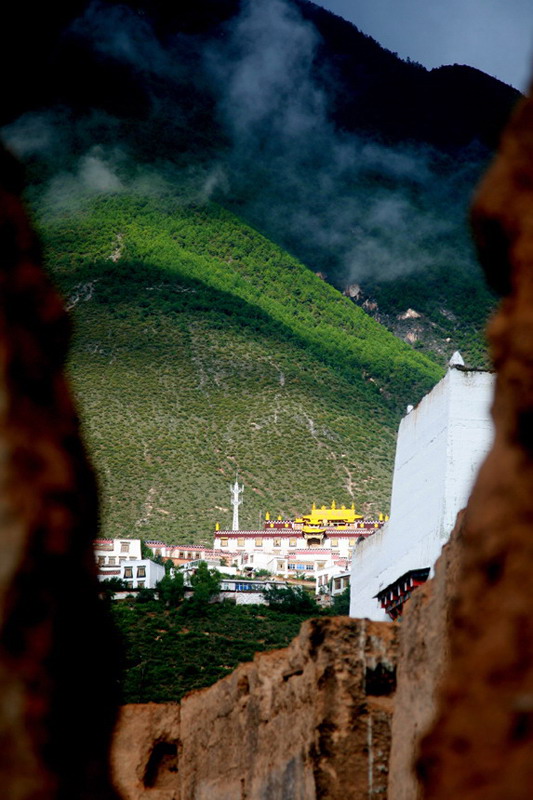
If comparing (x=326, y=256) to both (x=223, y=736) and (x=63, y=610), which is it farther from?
(x=63, y=610)

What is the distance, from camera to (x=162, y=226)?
132 m

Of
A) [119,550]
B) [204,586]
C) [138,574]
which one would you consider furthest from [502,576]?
[119,550]

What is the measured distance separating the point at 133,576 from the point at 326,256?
8798cm

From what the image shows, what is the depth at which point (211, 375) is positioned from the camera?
322 feet

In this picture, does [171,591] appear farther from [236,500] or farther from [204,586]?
[236,500]

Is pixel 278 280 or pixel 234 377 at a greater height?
pixel 278 280

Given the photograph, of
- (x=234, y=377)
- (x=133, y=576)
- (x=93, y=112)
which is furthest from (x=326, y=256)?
(x=133, y=576)

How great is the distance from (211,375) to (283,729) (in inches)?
3370

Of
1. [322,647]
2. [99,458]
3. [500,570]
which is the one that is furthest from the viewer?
[99,458]

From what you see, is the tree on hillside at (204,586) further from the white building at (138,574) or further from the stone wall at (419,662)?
the stone wall at (419,662)

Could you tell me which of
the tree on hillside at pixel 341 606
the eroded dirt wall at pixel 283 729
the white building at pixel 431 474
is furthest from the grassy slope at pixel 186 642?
the eroded dirt wall at pixel 283 729

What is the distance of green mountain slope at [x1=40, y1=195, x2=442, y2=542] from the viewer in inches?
3339

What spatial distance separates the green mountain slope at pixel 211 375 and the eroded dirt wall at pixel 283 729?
57804 mm

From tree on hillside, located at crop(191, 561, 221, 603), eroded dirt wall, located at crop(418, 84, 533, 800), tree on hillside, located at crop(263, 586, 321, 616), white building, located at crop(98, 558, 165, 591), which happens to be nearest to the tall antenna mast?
white building, located at crop(98, 558, 165, 591)
